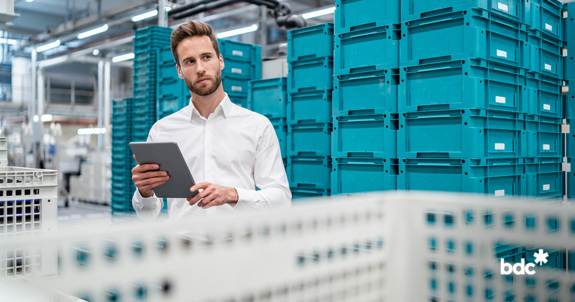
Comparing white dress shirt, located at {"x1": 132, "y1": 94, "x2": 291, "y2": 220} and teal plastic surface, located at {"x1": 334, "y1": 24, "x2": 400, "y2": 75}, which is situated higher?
teal plastic surface, located at {"x1": 334, "y1": 24, "x2": 400, "y2": 75}

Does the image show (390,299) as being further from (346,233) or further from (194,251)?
(194,251)

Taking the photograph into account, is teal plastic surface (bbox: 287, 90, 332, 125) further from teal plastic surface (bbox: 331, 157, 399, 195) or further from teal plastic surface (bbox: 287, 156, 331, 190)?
teal plastic surface (bbox: 331, 157, 399, 195)

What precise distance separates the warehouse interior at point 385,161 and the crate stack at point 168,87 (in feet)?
0.08

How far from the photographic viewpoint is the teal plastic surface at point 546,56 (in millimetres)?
3961

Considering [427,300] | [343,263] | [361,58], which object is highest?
[361,58]

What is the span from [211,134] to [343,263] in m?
Result: 1.31

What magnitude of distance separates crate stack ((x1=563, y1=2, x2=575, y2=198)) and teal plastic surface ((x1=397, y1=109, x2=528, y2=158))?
90 centimetres

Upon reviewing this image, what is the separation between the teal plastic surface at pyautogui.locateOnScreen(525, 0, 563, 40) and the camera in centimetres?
394

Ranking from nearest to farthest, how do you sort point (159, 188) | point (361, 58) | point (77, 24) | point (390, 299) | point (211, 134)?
point (390, 299) → point (159, 188) → point (211, 134) → point (361, 58) → point (77, 24)

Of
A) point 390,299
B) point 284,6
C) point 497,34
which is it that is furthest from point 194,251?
point 284,6

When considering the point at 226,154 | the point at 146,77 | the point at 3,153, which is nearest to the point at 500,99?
the point at 226,154

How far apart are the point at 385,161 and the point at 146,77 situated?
3846 millimetres

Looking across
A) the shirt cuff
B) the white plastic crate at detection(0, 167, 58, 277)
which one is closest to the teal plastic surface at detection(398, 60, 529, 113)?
the shirt cuff

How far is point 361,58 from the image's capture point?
3.97 m
